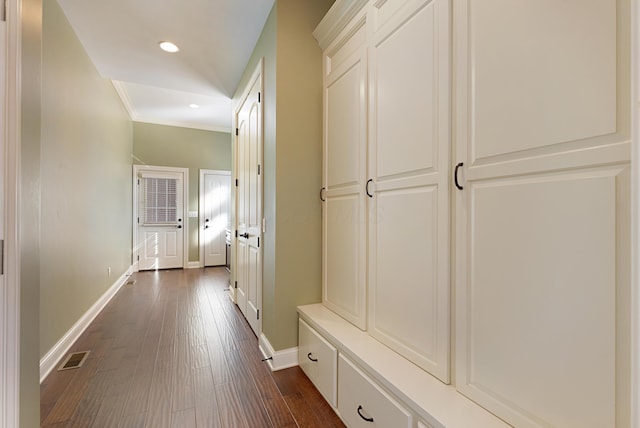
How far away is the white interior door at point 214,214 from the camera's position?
20.1ft

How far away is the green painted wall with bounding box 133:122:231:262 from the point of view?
5574 mm

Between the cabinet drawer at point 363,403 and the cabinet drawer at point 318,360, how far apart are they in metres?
0.07

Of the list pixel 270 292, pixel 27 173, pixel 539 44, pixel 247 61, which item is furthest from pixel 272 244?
pixel 247 61

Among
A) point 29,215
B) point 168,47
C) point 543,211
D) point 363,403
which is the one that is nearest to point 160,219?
point 168,47

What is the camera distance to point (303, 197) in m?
2.18

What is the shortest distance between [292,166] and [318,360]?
134 centimetres

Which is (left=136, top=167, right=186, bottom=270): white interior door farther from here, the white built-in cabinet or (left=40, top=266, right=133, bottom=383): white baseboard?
the white built-in cabinet

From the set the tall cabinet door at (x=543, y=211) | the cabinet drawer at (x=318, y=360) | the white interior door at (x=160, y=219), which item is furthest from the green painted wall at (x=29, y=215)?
the white interior door at (x=160, y=219)

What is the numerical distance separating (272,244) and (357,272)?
0.71 m

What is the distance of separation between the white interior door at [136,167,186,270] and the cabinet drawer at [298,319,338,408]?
4.68 m

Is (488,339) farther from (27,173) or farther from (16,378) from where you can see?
(27,173)

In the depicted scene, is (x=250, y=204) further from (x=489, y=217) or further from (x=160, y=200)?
(x=160, y=200)

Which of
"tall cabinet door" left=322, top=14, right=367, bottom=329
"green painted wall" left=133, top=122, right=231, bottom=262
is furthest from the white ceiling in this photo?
"green painted wall" left=133, top=122, right=231, bottom=262

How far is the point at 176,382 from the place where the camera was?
196 centimetres
